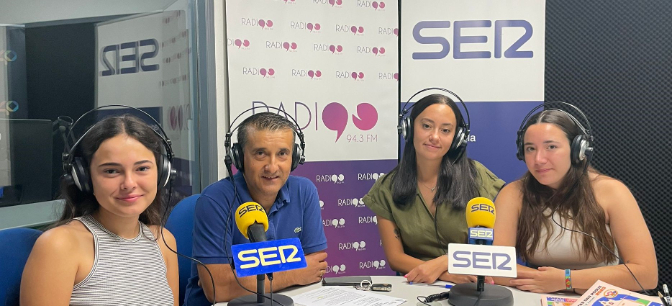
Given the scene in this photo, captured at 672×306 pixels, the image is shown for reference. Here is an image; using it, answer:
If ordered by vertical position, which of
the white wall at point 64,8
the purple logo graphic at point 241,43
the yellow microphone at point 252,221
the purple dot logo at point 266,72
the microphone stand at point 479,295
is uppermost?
the white wall at point 64,8

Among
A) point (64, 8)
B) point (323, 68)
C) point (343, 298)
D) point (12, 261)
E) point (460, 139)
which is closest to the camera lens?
point (12, 261)

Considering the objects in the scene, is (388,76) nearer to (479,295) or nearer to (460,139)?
(460,139)

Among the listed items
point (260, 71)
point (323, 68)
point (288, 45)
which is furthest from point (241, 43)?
point (323, 68)

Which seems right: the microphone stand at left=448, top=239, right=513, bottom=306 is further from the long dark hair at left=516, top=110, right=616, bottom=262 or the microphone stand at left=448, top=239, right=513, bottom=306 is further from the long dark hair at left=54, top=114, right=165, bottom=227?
the long dark hair at left=54, top=114, right=165, bottom=227

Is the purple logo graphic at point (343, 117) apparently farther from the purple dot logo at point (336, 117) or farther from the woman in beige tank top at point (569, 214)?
the woman in beige tank top at point (569, 214)

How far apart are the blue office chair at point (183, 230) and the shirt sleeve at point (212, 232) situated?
0.21m

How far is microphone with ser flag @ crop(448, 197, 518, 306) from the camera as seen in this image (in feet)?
5.44

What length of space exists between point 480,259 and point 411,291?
1.21 feet

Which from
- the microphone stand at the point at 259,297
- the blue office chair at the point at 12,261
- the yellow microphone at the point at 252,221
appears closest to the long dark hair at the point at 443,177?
the microphone stand at the point at 259,297

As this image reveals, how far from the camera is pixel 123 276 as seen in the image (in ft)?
5.35

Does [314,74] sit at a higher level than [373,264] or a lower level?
higher

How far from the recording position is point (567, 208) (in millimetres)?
2180

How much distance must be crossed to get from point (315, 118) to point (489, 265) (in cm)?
210

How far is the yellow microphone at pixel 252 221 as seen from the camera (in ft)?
5.25
